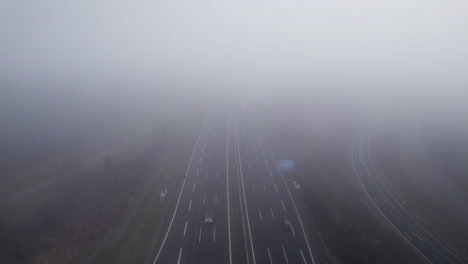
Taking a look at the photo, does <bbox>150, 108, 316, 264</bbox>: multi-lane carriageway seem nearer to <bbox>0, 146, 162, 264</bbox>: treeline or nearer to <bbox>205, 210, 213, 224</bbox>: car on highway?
<bbox>205, 210, 213, 224</bbox>: car on highway

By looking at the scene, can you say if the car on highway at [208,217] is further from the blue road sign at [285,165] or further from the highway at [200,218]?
the blue road sign at [285,165]

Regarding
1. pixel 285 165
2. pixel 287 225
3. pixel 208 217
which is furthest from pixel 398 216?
pixel 208 217

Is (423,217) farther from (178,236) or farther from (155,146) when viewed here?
(155,146)

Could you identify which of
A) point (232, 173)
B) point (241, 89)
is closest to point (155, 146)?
point (232, 173)

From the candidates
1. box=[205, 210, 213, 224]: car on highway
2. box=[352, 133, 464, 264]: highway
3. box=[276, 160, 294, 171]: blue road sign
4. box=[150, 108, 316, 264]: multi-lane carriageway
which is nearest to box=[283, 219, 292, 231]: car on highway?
box=[150, 108, 316, 264]: multi-lane carriageway

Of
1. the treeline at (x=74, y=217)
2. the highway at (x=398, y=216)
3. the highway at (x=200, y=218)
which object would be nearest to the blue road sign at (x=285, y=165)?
the highway at (x=200, y=218)
